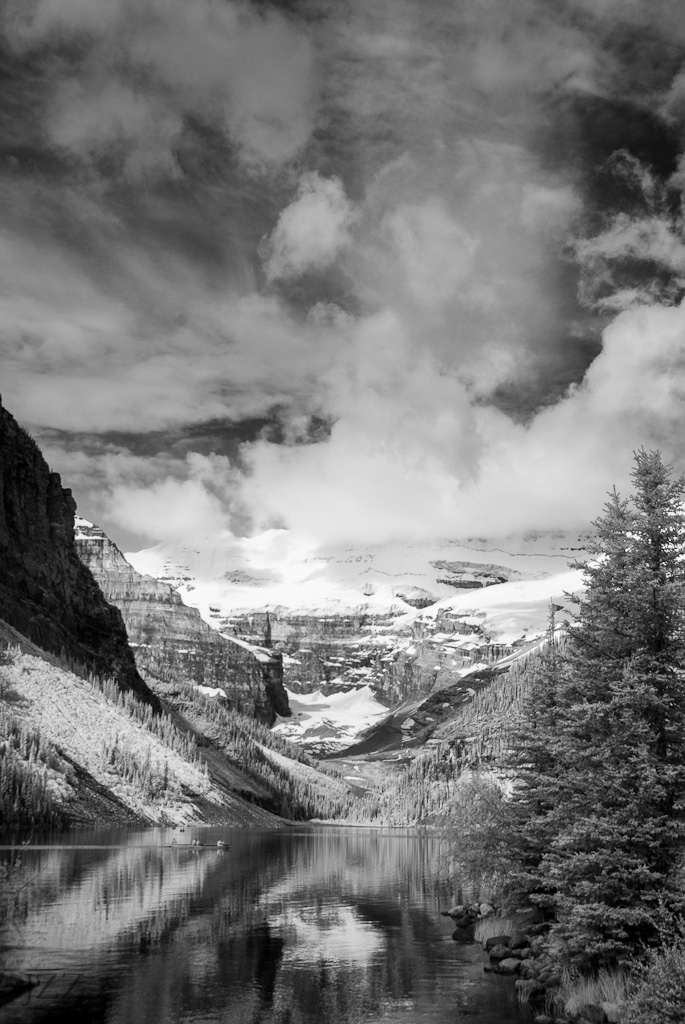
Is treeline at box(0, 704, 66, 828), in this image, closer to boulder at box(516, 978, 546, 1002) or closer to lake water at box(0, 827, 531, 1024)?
lake water at box(0, 827, 531, 1024)

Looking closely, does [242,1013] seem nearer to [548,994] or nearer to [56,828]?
[548,994]

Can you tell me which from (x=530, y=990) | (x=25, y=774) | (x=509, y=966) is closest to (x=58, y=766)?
(x=25, y=774)

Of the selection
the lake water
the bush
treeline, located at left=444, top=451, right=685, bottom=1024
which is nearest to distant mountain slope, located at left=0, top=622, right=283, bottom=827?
the lake water

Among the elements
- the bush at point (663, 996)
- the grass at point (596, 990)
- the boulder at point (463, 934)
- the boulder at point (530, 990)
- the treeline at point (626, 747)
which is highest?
the treeline at point (626, 747)

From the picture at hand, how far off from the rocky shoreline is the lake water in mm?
837

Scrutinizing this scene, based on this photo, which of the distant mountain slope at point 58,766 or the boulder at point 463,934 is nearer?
the boulder at point 463,934

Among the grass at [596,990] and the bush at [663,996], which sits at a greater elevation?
the bush at [663,996]

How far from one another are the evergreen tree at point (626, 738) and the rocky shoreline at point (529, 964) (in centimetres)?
201

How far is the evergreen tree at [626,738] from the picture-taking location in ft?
103

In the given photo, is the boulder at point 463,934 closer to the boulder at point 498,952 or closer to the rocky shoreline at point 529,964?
the rocky shoreline at point 529,964

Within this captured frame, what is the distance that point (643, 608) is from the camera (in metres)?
33.5

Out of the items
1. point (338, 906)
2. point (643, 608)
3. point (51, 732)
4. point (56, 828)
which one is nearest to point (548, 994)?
point (643, 608)

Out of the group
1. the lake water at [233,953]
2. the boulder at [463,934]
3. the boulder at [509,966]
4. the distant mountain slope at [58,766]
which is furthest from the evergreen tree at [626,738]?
the distant mountain slope at [58,766]

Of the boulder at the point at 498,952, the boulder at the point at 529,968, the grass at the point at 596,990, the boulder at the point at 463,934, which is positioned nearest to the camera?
the grass at the point at 596,990
